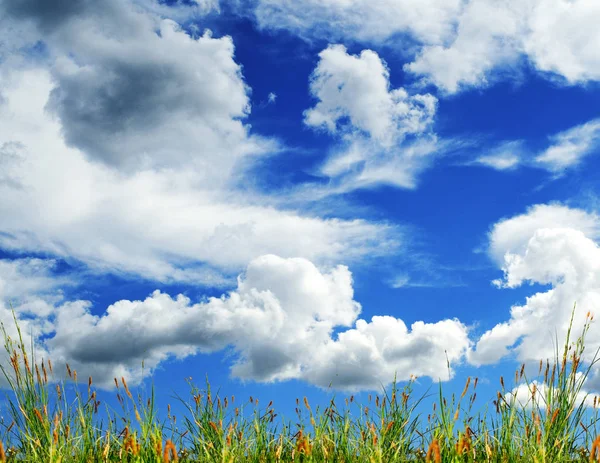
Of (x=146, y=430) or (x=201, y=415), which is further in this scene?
(x=201, y=415)

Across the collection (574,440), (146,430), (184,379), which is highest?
(184,379)

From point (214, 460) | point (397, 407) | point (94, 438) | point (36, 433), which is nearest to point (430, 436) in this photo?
point (397, 407)

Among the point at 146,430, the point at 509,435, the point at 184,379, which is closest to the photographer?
the point at 146,430

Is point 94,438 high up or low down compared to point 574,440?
up

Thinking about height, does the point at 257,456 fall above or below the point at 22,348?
below

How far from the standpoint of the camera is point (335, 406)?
21.7 feet

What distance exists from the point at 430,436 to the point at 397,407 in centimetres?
47

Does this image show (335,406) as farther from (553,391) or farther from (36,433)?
(36,433)

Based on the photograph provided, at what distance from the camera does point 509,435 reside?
5.91 metres

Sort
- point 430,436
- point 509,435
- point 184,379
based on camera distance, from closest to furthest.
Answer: point 509,435, point 430,436, point 184,379

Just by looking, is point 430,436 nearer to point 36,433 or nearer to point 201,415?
point 201,415

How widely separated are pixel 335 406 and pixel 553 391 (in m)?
2.33

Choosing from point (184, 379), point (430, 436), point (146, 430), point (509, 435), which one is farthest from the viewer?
point (184, 379)

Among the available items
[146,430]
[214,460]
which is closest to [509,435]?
[214,460]
